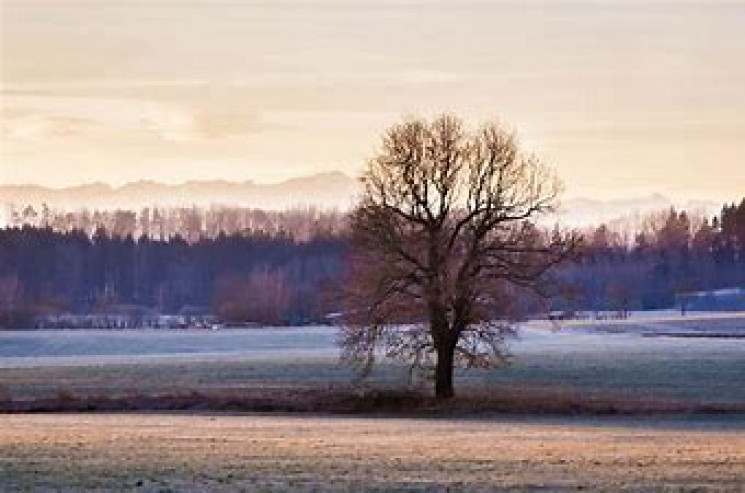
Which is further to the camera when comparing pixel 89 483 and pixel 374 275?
pixel 374 275

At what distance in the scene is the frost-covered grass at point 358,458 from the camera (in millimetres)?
25609

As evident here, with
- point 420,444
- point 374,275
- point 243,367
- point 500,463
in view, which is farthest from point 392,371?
point 500,463

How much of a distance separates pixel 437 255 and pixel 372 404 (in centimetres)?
676

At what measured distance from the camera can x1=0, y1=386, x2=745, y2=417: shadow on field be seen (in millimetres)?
59938

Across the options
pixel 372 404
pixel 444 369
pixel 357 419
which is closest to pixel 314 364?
pixel 444 369

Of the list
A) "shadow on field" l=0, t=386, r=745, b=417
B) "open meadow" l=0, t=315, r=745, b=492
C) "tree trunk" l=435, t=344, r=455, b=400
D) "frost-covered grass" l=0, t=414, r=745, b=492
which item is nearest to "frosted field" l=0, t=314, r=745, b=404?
"open meadow" l=0, t=315, r=745, b=492

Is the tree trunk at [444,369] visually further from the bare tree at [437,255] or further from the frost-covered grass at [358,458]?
the frost-covered grass at [358,458]

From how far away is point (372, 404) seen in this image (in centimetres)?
6278

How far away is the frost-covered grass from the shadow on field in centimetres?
1095

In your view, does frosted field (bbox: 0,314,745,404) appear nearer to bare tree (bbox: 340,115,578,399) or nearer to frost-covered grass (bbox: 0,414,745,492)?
bare tree (bbox: 340,115,578,399)

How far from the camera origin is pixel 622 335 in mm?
124062

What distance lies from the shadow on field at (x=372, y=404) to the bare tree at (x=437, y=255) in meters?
1.96

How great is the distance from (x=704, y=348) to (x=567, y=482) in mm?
73112

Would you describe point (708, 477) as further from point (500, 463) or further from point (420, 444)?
point (420, 444)
